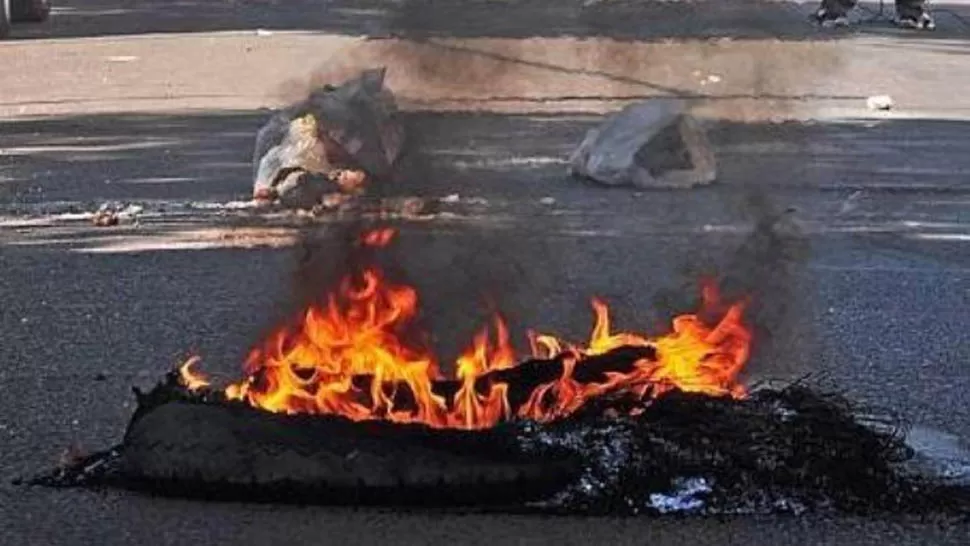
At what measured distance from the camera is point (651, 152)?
38.3ft

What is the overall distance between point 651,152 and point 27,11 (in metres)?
13.4

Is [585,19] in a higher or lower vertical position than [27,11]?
higher

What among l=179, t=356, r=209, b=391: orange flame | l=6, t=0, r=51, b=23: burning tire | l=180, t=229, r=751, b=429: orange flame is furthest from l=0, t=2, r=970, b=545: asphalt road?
l=6, t=0, r=51, b=23: burning tire

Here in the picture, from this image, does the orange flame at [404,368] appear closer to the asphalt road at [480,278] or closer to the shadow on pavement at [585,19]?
the asphalt road at [480,278]

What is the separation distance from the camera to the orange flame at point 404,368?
6012 mm

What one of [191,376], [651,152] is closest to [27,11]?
[651,152]

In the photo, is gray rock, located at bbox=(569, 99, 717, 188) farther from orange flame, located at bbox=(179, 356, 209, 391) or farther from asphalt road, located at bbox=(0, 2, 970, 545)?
orange flame, located at bbox=(179, 356, 209, 391)

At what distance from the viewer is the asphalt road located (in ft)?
18.2

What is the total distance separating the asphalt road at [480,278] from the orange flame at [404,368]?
0.21 m

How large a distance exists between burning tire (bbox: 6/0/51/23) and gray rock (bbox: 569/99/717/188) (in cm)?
1275

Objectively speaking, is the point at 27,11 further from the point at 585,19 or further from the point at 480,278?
the point at 480,278

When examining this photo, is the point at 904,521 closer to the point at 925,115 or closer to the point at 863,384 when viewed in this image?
the point at 863,384

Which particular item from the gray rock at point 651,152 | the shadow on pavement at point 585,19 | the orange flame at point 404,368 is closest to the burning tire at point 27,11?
the gray rock at point 651,152

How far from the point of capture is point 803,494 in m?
5.73
